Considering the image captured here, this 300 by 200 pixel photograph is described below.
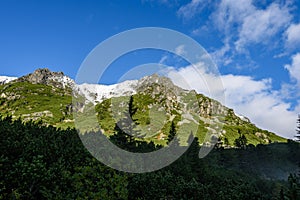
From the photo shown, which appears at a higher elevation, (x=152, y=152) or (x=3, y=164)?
(x=152, y=152)

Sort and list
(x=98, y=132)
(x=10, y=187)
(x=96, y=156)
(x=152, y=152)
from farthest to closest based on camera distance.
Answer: (x=152, y=152)
(x=98, y=132)
(x=96, y=156)
(x=10, y=187)

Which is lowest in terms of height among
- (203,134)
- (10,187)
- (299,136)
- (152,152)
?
(10,187)

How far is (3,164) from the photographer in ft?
48.6

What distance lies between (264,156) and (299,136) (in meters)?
26.5

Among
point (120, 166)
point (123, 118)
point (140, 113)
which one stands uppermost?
point (140, 113)

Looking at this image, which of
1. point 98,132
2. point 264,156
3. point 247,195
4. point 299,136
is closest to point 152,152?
point 98,132

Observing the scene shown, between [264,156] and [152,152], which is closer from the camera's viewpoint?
[152,152]

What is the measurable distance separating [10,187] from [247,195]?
722 inches

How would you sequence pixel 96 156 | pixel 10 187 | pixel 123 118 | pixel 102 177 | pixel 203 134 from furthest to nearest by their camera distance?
pixel 203 134
pixel 123 118
pixel 96 156
pixel 102 177
pixel 10 187

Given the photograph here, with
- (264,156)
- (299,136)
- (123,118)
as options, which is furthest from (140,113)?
(123,118)

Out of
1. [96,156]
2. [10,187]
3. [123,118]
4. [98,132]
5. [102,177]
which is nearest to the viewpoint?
[10,187]

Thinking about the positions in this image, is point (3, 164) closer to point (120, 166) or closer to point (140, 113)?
point (120, 166)

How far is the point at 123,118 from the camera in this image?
113ft

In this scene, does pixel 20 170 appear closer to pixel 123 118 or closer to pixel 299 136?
pixel 123 118
